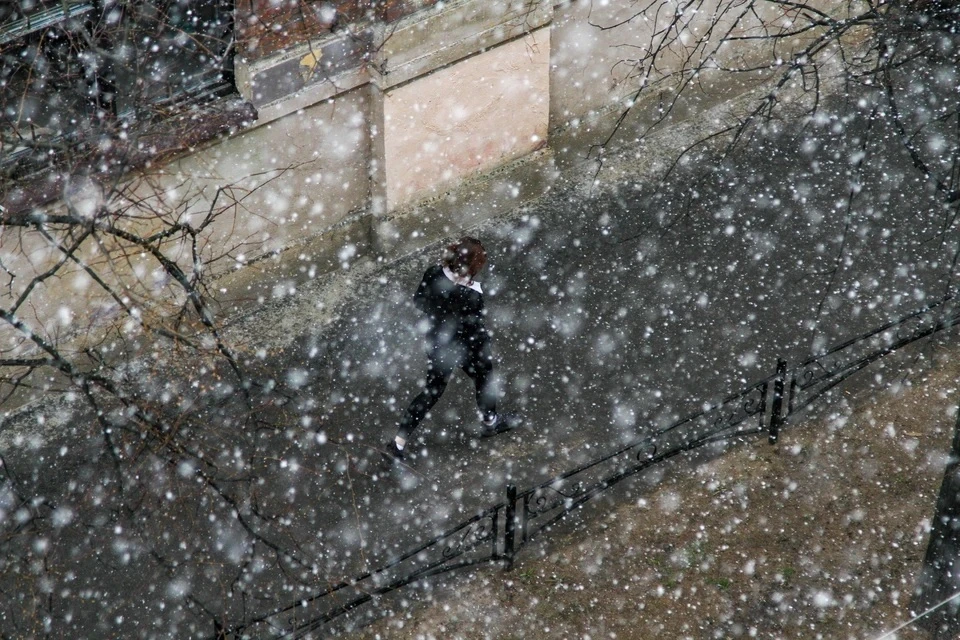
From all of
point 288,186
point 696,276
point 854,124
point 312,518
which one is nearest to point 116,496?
point 312,518

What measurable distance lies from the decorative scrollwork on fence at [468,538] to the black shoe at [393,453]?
30.2 inches

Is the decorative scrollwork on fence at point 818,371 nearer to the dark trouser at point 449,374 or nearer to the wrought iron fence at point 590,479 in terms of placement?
the wrought iron fence at point 590,479

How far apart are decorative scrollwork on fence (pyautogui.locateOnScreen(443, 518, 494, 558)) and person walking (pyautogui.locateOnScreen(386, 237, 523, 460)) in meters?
0.81

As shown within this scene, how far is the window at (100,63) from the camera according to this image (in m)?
8.84

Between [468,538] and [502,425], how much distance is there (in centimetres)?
105

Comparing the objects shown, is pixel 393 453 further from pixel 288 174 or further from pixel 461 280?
pixel 288 174

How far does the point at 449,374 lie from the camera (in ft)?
31.2

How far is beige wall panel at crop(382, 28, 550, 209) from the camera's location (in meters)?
10.8

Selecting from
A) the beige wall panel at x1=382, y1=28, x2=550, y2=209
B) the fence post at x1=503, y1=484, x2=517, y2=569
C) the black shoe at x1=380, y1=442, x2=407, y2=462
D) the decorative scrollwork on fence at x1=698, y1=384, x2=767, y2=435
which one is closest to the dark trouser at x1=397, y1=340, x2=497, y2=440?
the black shoe at x1=380, y1=442, x2=407, y2=462

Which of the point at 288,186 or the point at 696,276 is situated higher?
the point at 288,186

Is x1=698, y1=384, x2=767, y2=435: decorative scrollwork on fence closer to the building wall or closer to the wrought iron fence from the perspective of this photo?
the wrought iron fence

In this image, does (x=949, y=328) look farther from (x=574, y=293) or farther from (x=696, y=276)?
(x=574, y=293)

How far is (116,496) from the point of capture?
952 centimetres

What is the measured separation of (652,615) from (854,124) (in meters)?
5.77
